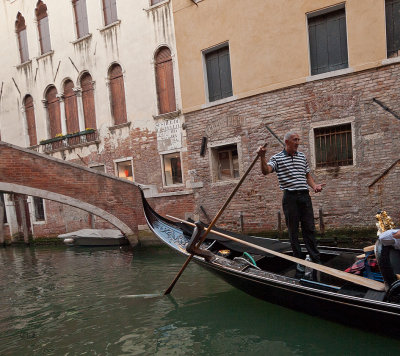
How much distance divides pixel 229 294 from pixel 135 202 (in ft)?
10.8

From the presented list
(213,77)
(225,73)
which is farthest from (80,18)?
(225,73)

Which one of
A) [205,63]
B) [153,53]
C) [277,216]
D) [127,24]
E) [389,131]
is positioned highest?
[127,24]

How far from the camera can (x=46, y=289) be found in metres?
4.11

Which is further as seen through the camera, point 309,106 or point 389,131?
point 309,106

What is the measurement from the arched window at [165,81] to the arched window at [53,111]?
3113 millimetres

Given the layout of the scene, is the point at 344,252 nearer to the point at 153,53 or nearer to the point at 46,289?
the point at 46,289

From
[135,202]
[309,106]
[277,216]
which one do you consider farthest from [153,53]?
[277,216]

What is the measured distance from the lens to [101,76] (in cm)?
744

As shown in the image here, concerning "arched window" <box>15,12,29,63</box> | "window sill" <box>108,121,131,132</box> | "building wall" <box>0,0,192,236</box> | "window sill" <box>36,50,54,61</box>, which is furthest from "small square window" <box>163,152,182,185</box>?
"arched window" <box>15,12,29,63</box>

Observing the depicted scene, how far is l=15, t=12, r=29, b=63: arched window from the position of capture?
8.90 metres

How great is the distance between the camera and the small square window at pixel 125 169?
7206mm

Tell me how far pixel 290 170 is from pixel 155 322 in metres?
1.51

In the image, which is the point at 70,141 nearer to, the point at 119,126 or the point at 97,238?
the point at 119,126

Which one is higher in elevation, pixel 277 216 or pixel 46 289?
pixel 277 216
